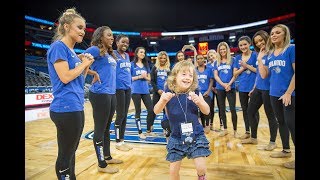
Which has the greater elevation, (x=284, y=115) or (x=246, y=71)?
(x=246, y=71)

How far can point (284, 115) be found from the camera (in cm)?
292

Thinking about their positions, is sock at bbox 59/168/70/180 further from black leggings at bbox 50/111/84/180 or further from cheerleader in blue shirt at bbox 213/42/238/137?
cheerleader in blue shirt at bbox 213/42/238/137

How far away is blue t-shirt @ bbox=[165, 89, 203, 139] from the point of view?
87.9 inches

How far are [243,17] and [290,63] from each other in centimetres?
2766

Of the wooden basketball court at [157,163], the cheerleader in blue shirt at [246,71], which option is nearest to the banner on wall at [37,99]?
the wooden basketball court at [157,163]

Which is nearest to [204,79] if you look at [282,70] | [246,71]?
[246,71]

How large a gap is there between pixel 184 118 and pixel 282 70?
1575mm

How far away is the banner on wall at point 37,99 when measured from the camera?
1009 centimetres

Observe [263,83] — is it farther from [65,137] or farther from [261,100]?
[65,137]

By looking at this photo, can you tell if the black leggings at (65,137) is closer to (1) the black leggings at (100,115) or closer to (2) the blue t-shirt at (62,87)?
(2) the blue t-shirt at (62,87)

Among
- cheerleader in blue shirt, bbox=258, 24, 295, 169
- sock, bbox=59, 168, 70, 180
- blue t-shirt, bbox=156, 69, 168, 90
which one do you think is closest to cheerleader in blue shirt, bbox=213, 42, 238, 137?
blue t-shirt, bbox=156, 69, 168, 90

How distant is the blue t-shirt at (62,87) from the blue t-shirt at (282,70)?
7.97ft
